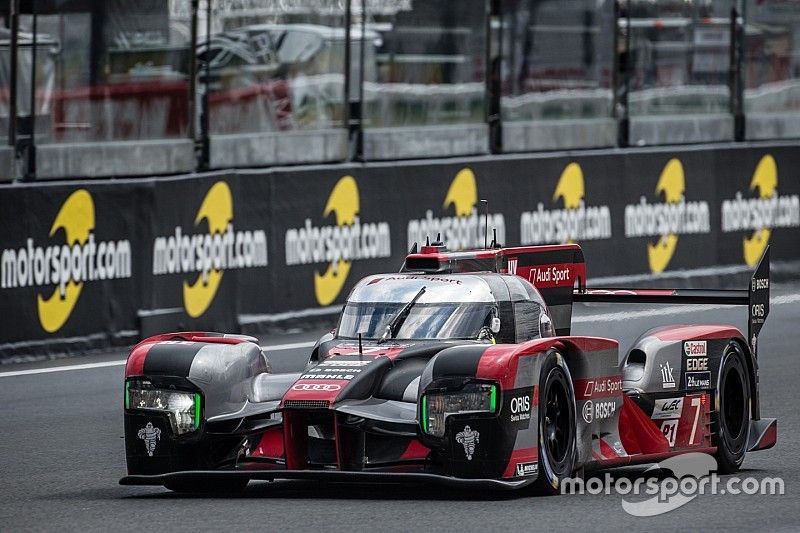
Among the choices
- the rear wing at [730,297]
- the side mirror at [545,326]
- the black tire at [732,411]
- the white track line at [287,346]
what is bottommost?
the white track line at [287,346]

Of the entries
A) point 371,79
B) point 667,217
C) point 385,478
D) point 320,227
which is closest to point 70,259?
point 320,227

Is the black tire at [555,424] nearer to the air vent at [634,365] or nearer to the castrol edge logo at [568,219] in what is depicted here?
the air vent at [634,365]

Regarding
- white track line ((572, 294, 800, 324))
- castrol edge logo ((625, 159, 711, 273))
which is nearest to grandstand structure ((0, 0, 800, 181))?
castrol edge logo ((625, 159, 711, 273))

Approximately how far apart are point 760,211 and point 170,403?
14.1 m

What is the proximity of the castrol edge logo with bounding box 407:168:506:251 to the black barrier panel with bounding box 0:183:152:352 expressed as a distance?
349 centimetres

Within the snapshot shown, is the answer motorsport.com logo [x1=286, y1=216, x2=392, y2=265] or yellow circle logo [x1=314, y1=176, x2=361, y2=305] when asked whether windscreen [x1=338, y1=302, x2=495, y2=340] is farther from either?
yellow circle logo [x1=314, y1=176, x2=361, y2=305]

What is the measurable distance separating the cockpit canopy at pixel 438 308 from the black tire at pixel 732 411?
118cm

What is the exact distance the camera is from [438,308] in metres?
9.34

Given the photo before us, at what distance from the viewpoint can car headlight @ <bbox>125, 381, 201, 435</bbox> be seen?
344 inches

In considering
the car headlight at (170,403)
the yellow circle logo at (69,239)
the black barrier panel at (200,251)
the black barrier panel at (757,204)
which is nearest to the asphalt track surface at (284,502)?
the car headlight at (170,403)

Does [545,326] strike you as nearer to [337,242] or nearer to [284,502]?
[284,502]

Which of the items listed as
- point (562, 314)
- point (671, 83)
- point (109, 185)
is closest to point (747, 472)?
point (562, 314)

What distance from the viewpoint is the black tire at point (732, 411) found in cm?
991

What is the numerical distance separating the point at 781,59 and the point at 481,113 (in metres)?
5.37
